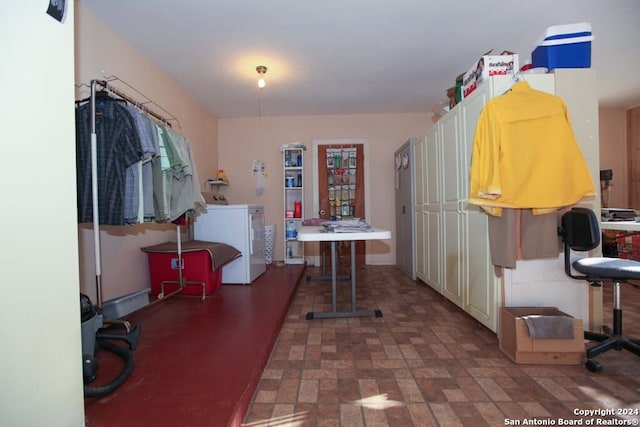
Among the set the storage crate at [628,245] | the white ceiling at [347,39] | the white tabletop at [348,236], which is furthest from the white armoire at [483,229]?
the storage crate at [628,245]

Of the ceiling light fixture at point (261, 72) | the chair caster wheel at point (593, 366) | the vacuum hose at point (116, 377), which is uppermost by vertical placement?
the ceiling light fixture at point (261, 72)

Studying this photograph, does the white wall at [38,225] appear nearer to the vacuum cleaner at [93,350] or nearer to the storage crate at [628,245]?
the vacuum cleaner at [93,350]

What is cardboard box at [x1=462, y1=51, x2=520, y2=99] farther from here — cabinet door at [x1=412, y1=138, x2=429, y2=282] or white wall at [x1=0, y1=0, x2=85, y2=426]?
white wall at [x1=0, y1=0, x2=85, y2=426]

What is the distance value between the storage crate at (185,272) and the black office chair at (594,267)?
2.81 m

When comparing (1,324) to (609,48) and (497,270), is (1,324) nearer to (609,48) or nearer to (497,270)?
(497,270)

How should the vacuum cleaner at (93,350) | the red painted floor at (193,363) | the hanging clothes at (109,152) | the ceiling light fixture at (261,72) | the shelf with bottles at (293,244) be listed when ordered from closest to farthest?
the red painted floor at (193,363)
the vacuum cleaner at (93,350)
the hanging clothes at (109,152)
the ceiling light fixture at (261,72)
the shelf with bottles at (293,244)

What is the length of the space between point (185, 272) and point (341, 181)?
9.66 ft

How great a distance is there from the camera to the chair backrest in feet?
5.48

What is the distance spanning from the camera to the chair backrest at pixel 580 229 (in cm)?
167

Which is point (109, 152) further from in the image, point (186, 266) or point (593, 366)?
point (593, 366)

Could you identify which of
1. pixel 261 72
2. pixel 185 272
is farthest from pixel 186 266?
pixel 261 72

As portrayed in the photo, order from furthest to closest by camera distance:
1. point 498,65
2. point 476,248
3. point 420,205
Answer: point 420,205
point 476,248
point 498,65

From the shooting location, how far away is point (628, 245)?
404cm

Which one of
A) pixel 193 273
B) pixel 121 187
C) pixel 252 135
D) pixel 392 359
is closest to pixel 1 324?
pixel 121 187
